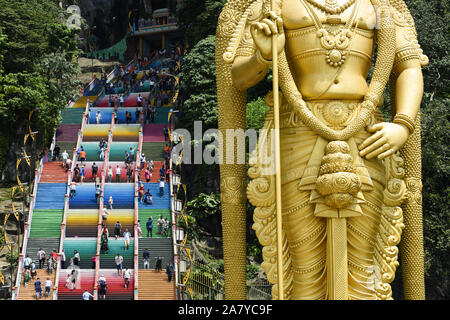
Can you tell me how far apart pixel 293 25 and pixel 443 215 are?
1207cm

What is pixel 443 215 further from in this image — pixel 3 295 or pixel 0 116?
pixel 0 116

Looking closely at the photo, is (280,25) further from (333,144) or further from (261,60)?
(333,144)

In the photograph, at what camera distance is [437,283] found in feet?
64.2

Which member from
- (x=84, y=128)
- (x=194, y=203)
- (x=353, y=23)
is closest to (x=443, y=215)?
(x=194, y=203)

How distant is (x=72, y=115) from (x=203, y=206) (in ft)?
28.9

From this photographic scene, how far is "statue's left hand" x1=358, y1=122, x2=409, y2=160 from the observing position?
7.98 meters

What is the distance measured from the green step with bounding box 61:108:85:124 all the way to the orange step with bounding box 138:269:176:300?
1194cm

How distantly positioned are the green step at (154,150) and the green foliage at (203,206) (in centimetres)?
256

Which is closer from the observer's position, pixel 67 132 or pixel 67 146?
pixel 67 146

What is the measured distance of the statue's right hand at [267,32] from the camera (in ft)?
24.7

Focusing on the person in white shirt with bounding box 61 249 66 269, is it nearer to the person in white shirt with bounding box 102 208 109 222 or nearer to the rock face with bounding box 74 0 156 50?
the person in white shirt with bounding box 102 208 109 222

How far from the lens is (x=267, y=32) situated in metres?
7.51

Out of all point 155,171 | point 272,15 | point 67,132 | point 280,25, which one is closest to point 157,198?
point 155,171

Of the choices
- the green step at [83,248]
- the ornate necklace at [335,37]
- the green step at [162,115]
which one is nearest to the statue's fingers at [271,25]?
the ornate necklace at [335,37]
